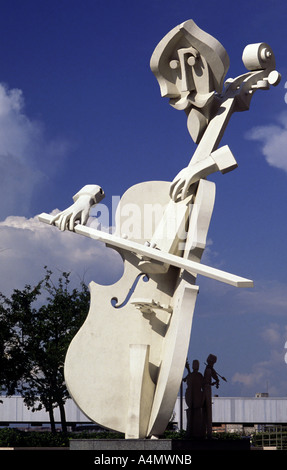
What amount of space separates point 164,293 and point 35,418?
69.5ft

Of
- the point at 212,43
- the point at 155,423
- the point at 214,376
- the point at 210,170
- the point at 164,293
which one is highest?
the point at 212,43

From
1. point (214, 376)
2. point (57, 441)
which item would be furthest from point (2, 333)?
point (214, 376)

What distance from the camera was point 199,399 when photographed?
34.3 ft

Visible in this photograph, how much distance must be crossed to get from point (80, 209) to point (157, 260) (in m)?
1.34

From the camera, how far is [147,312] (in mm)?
9586

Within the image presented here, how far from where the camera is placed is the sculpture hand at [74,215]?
31.5 ft

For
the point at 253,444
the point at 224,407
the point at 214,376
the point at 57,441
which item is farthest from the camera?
the point at 224,407

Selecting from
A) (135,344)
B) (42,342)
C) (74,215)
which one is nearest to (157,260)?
(135,344)

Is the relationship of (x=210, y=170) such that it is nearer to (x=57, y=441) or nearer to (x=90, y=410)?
(x=90, y=410)

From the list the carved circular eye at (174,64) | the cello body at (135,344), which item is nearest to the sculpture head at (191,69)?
the carved circular eye at (174,64)

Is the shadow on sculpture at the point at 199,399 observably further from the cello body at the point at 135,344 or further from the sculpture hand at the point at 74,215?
the sculpture hand at the point at 74,215

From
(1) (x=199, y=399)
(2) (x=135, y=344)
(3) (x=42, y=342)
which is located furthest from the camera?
(3) (x=42, y=342)

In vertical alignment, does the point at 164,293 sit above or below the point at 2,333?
below

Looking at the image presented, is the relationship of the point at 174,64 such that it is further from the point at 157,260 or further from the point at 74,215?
the point at 157,260
